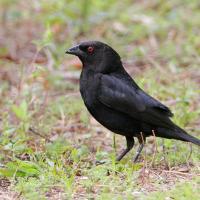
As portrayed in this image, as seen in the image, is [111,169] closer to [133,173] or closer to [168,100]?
[133,173]

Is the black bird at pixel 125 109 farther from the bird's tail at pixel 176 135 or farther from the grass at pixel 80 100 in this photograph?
the grass at pixel 80 100

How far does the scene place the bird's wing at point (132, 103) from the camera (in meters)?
5.93

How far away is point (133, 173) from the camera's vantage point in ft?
17.1

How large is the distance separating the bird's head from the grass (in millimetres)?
317

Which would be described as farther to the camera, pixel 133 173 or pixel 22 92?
pixel 22 92

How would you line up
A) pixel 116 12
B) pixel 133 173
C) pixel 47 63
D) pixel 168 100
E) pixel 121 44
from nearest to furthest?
pixel 133 173 → pixel 168 100 → pixel 47 63 → pixel 121 44 → pixel 116 12

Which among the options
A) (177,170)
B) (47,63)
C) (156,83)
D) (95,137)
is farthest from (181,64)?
(177,170)

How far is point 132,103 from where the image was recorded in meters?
5.95

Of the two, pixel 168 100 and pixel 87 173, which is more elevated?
pixel 168 100

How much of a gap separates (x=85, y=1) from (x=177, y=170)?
4998 mm

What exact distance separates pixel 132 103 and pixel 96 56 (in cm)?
60

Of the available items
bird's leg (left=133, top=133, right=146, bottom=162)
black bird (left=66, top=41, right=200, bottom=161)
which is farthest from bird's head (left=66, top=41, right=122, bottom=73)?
bird's leg (left=133, top=133, right=146, bottom=162)

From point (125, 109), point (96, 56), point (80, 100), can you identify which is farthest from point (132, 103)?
point (80, 100)

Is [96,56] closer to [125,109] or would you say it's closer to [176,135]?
[125,109]
